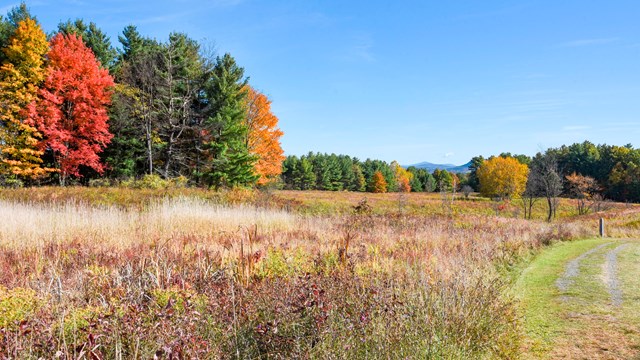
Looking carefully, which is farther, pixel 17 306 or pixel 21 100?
pixel 21 100

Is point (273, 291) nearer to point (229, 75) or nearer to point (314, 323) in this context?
point (314, 323)

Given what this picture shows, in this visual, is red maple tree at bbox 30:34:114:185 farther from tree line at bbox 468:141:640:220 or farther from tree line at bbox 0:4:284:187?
tree line at bbox 468:141:640:220

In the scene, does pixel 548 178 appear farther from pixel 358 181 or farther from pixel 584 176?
pixel 358 181

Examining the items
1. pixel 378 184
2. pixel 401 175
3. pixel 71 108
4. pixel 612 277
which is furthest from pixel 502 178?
pixel 71 108

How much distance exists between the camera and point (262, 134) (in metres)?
30.8

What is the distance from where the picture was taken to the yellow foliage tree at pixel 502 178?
190 ft

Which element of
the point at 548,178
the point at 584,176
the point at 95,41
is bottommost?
the point at 548,178

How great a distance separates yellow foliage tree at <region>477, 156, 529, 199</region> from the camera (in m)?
57.8

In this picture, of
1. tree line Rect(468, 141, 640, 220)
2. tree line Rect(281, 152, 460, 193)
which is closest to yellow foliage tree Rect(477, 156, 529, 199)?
tree line Rect(468, 141, 640, 220)

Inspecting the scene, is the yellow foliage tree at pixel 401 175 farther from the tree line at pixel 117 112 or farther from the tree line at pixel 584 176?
the tree line at pixel 117 112

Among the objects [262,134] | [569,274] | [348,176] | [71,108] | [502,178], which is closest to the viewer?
[569,274]

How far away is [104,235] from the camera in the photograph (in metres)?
7.47

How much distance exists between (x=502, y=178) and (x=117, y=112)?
5529cm

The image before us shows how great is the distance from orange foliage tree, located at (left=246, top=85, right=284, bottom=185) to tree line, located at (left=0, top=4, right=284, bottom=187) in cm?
10
